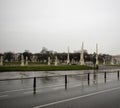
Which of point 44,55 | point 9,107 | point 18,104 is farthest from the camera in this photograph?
point 44,55

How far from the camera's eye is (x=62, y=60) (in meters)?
146

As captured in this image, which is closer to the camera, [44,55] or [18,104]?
[18,104]

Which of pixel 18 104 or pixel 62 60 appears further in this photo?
pixel 62 60

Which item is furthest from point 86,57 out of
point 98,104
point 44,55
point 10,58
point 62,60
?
point 98,104

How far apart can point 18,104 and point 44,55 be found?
13081 cm

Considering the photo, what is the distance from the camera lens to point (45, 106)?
970 centimetres

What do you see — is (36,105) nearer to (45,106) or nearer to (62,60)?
(45,106)

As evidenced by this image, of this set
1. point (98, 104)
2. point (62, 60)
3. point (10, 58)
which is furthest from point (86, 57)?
point (98, 104)

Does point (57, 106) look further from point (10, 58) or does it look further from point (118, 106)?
point (10, 58)

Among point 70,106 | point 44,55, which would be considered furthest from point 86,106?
point 44,55

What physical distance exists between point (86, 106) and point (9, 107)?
3.21m

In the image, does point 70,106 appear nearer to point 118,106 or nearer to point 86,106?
point 86,106

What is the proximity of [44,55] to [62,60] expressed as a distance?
12510mm

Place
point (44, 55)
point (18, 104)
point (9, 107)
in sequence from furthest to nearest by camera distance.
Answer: point (44, 55) < point (18, 104) < point (9, 107)
